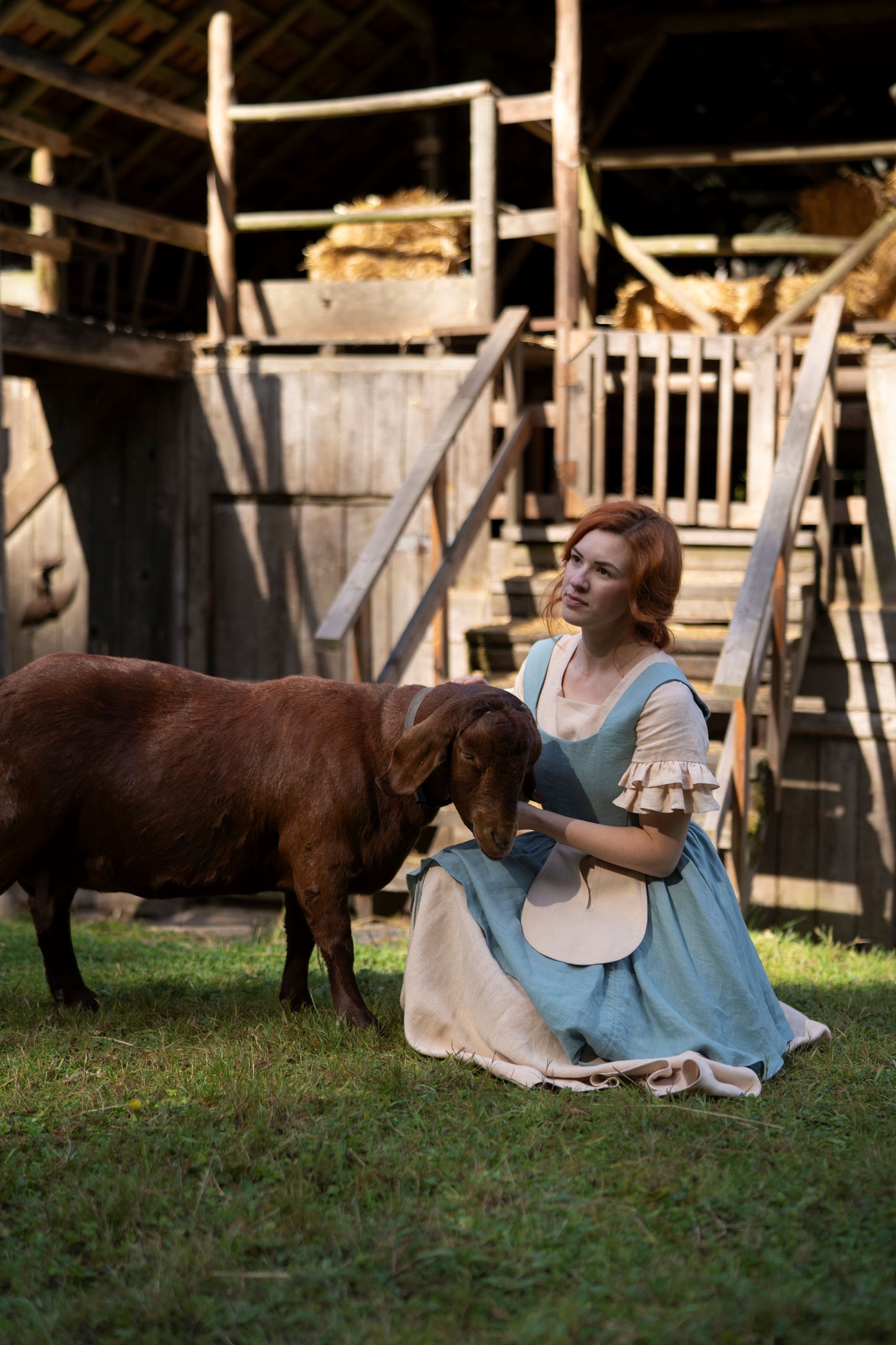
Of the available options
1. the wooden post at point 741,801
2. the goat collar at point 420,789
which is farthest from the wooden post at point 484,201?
the goat collar at point 420,789

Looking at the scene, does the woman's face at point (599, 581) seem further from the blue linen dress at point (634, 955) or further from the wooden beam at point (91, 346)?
the wooden beam at point (91, 346)

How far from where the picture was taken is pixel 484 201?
25.6 feet

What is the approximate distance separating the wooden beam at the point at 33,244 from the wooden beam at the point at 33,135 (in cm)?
50

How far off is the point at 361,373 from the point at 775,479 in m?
3.12

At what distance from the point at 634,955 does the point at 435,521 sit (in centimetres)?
340

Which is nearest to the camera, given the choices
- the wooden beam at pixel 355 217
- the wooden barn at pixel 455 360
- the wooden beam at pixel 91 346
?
the wooden barn at pixel 455 360

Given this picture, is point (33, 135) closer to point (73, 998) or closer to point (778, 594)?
point (778, 594)

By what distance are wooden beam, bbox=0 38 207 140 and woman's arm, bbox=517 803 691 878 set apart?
6.11 m

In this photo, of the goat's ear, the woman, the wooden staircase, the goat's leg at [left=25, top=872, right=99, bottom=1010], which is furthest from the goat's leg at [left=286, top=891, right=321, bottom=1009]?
the wooden staircase

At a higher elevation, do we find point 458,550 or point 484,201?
point 484,201

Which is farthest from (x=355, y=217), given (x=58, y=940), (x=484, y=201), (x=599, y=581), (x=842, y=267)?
(x=58, y=940)

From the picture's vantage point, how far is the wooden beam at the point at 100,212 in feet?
24.4

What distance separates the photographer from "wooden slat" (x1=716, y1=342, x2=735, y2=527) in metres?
6.99

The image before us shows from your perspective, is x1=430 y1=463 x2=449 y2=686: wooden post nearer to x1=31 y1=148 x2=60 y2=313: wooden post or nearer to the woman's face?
the woman's face
